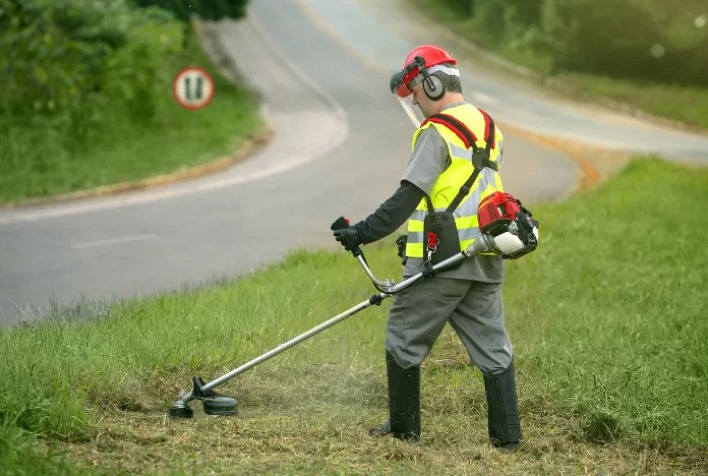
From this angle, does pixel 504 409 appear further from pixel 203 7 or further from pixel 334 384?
pixel 203 7

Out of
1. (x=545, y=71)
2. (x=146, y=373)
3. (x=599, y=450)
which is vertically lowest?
(x=599, y=450)

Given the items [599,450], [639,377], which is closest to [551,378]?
[639,377]

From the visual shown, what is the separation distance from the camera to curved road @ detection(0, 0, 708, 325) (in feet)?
35.9

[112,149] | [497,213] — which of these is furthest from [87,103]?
[497,213]

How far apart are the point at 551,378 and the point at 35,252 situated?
21.4 ft

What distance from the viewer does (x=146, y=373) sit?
20.4ft

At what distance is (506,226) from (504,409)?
3.04 ft

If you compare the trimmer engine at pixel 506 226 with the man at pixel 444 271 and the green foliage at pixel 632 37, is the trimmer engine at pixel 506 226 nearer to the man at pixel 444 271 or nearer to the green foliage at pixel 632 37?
the man at pixel 444 271

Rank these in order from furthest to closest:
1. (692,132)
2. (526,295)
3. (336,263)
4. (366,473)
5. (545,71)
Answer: (545,71), (692,132), (336,263), (526,295), (366,473)

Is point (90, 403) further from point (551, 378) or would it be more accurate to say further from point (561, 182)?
point (561, 182)

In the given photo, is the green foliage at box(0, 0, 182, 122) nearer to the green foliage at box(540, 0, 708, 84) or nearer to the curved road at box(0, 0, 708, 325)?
the curved road at box(0, 0, 708, 325)

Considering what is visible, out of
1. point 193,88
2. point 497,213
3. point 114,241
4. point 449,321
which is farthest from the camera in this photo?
point 193,88

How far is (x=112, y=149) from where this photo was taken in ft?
62.2

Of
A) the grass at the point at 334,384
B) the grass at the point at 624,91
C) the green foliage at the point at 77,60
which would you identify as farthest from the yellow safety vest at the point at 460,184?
the grass at the point at 624,91
